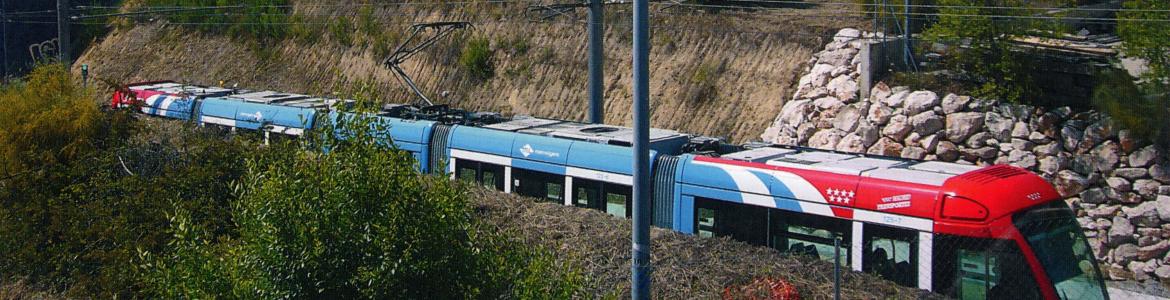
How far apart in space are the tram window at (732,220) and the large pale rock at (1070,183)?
26.8 feet

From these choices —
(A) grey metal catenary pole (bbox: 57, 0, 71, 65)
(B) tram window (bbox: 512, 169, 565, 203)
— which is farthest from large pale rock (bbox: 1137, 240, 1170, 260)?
(A) grey metal catenary pole (bbox: 57, 0, 71, 65)

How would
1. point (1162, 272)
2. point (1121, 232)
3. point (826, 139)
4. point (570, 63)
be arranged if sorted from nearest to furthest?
point (1162, 272), point (1121, 232), point (826, 139), point (570, 63)

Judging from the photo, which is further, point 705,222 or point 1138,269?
point 1138,269

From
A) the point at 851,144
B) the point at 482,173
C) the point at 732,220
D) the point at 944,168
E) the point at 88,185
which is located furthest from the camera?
the point at 851,144

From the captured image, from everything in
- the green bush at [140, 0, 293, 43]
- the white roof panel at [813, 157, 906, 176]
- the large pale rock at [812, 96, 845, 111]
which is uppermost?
the green bush at [140, 0, 293, 43]

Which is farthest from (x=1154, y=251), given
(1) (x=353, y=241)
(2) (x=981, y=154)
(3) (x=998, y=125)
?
(1) (x=353, y=241)

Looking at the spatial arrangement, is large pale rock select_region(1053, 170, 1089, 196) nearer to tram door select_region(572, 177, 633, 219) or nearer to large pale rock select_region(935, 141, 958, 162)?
large pale rock select_region(935, 141, 958, 162)

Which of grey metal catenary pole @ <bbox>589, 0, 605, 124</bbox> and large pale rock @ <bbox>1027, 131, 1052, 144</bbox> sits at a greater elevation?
grey metal catenary pole @ <bbox>589, 0, 605, 124</bbox>

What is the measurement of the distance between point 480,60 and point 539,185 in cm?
1661

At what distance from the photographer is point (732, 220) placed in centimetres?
1252

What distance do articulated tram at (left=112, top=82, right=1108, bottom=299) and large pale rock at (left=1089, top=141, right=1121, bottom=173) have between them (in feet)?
22.7

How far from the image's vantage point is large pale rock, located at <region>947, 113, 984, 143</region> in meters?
19.2

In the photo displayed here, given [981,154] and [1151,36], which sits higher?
[1151,36]

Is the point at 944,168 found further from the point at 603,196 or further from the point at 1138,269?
the point at 1138,269
